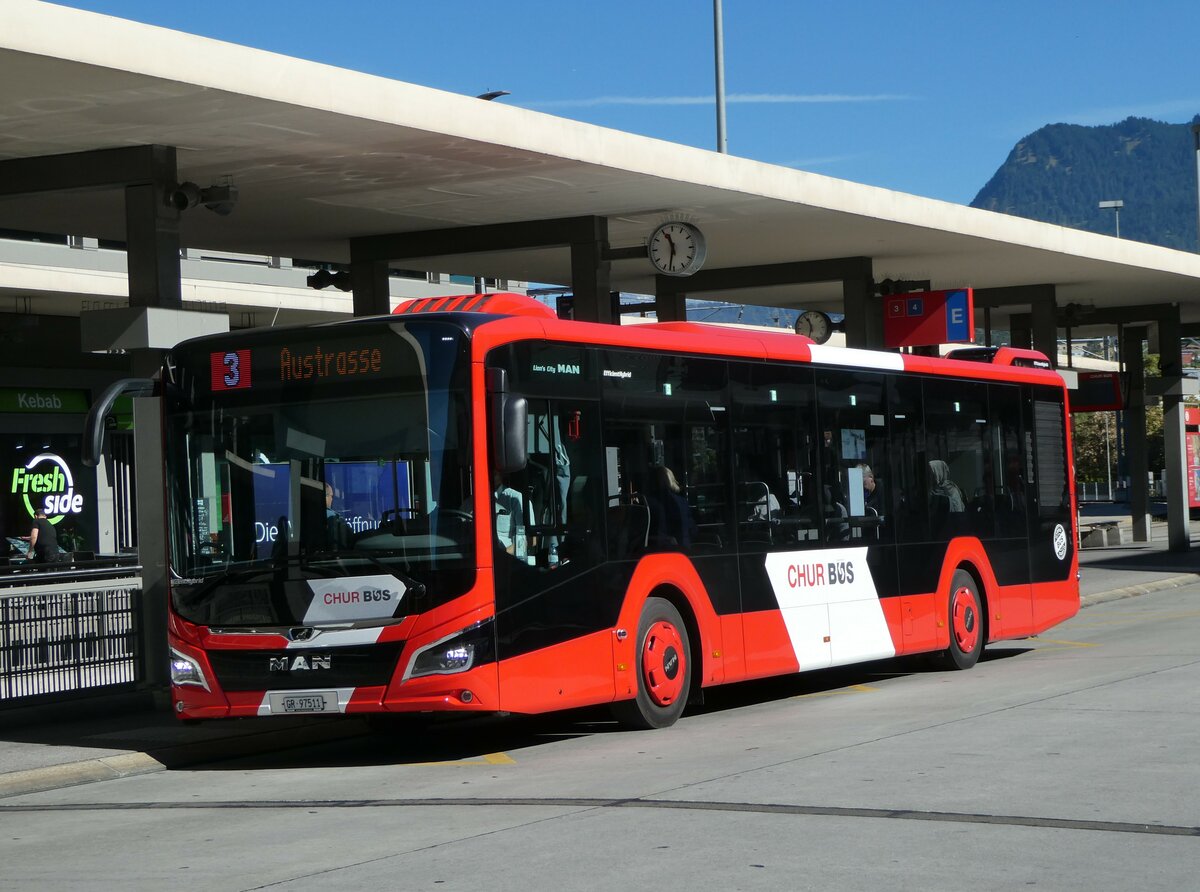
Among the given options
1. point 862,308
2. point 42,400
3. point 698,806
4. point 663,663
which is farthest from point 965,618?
point 42,400

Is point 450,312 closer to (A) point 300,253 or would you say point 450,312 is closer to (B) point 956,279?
(A) point 300,253

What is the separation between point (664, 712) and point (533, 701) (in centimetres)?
169

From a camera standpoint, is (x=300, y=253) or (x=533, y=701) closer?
(x=533, y=701)

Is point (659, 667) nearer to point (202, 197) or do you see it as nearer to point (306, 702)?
point (306, 702)

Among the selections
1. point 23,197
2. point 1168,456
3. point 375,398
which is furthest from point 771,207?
point 1168,456

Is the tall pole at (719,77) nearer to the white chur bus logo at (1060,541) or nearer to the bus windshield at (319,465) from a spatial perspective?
the white chur bus logo at (1060,541)

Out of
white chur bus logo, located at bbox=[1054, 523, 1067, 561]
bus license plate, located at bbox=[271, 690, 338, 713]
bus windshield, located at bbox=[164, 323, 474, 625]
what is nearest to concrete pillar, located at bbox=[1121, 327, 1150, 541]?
white chur bus logo, located at bbox=[1054, 523, 1067, 561]

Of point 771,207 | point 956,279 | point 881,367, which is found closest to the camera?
point 881,367

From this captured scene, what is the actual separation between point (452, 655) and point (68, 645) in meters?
5.05

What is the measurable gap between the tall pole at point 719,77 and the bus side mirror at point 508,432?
16.7m

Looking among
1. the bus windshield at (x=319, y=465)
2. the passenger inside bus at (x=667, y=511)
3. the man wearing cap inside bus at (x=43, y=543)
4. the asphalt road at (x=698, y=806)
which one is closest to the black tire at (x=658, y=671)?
the asphalt road at (x=698, y=806)

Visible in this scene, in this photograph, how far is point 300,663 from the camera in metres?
11.4

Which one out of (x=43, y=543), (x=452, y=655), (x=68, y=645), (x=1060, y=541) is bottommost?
(x=68, y=645)

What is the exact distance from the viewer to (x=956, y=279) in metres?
29.2
